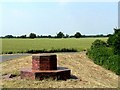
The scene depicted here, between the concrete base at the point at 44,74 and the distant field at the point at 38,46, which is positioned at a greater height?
the concrete base at the point at 44,74

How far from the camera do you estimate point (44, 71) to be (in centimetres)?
1292

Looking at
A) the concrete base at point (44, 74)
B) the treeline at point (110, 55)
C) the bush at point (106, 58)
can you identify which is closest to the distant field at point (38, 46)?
the bush at point (106, 58)

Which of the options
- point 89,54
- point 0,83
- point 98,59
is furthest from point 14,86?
point 89,54

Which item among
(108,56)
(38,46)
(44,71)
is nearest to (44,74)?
(44,71)

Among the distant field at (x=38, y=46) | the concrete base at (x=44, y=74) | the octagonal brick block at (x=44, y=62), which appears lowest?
the distant field at (x=38, y=46)

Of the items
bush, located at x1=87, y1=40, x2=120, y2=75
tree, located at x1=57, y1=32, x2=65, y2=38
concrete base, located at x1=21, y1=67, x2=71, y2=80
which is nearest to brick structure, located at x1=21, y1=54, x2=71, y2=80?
concrete base, located at x1=21, y1=67, x2=71, y2=80

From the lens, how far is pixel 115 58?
19297mm

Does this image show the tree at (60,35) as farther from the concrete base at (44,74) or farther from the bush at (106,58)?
the concrete base at (44,74)

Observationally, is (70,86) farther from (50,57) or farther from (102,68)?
(102,68)

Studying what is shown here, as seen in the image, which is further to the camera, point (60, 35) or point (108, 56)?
point (60, 35)

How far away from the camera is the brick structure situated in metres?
12.8

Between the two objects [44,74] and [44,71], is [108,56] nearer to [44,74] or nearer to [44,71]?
[44,71]

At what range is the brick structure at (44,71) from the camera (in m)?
12.8

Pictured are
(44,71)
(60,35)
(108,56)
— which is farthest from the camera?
(60,35)
